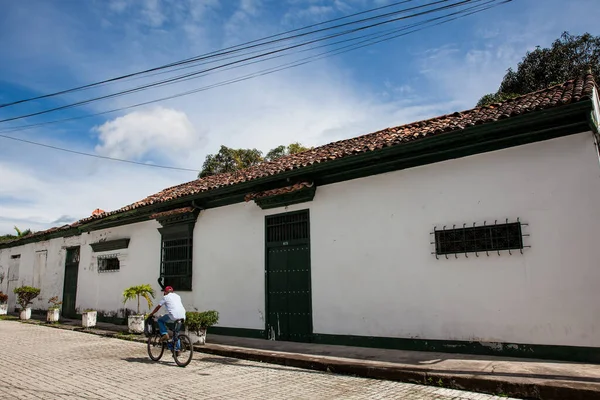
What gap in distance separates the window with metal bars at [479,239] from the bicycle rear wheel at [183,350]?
440 cm

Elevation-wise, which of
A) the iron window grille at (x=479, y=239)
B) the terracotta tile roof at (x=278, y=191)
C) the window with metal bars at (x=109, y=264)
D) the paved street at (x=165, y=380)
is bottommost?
the paved street at (x=165, y=380)

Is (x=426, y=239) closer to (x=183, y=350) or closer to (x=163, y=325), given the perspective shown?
(x=183, y=350)

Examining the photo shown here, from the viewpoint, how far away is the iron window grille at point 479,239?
21.5ft

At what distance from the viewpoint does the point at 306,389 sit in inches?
219

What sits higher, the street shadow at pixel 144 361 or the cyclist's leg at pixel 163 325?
the cyclist's leg at pixel 163 325

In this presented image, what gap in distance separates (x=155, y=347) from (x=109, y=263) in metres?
7.22

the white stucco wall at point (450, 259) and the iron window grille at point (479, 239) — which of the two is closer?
the white stucco wall at point (450, 259)

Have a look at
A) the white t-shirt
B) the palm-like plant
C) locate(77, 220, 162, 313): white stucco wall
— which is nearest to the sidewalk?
the white t-shirt

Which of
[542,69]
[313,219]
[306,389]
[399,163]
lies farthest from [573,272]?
[542,69]

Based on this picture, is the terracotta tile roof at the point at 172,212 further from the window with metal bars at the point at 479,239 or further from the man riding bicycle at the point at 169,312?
the window with metal bars at the point at 479,239

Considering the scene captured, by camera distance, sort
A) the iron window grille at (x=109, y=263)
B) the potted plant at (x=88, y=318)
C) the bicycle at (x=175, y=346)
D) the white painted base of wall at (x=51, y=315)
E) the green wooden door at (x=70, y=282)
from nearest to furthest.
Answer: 1. the bicycle at (x=175, y=346)
2. the potted plant at (x=88, y=318)
3. the iron window grille at (x=109, y=263)
4. the white painted base of wall at (x=51, y=315)
5. the green wooden door at (x=70, y=282)

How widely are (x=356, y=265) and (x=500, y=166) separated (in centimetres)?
303

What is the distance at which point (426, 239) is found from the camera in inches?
290

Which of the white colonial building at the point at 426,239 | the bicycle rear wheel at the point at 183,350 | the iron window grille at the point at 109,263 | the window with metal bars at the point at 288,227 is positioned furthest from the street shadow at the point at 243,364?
the iron window grille at the point at 109,263
